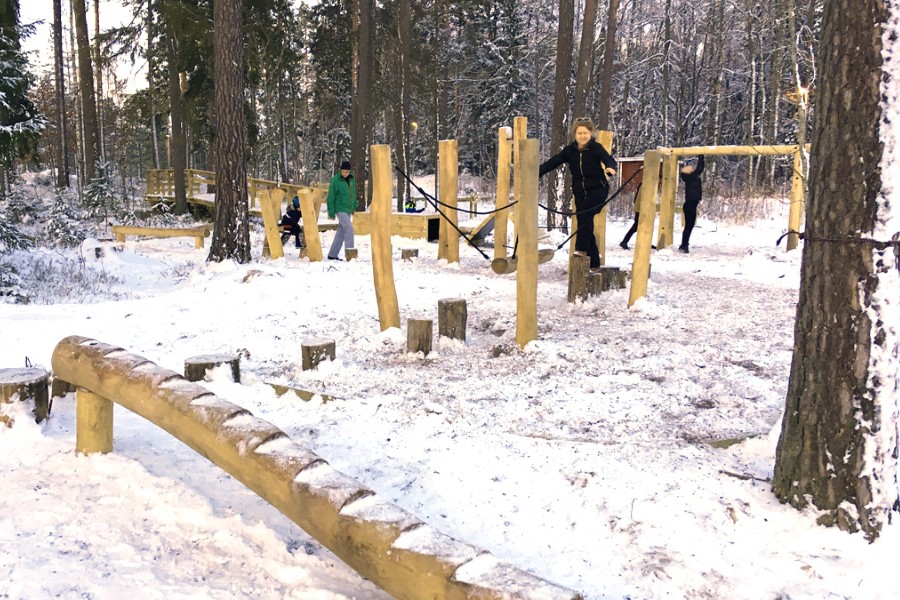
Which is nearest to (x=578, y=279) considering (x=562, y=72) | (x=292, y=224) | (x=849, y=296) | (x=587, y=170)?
(x=587, y=170)

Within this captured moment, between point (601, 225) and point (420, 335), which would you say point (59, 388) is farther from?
point (601, 225)

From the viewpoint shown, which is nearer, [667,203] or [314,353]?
[314,353]

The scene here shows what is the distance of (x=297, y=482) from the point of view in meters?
2.15

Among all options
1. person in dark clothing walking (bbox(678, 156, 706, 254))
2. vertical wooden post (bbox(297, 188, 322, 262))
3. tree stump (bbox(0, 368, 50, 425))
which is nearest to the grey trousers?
vertical wooden post (bbox(297, 188, 322, 262))

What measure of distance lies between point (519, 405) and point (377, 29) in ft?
68.0

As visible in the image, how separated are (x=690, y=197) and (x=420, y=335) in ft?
28.3

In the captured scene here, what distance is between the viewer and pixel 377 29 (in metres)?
22.1

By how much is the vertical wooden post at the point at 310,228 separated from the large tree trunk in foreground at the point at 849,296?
8.16 meters

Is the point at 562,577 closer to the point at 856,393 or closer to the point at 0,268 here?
the point at 856,393

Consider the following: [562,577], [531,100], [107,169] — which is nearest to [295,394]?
[562,577]

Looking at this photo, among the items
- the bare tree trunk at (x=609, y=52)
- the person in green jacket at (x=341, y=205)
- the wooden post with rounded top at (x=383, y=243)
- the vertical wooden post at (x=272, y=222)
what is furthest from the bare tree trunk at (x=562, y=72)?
the wooden post with rounded top at (x=383, y=243)

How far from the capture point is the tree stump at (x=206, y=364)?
4320 millimetres

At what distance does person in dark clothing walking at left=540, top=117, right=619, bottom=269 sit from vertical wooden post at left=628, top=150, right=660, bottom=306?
0.55 meters

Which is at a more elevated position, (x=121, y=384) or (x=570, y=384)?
(x=121, y=384)
